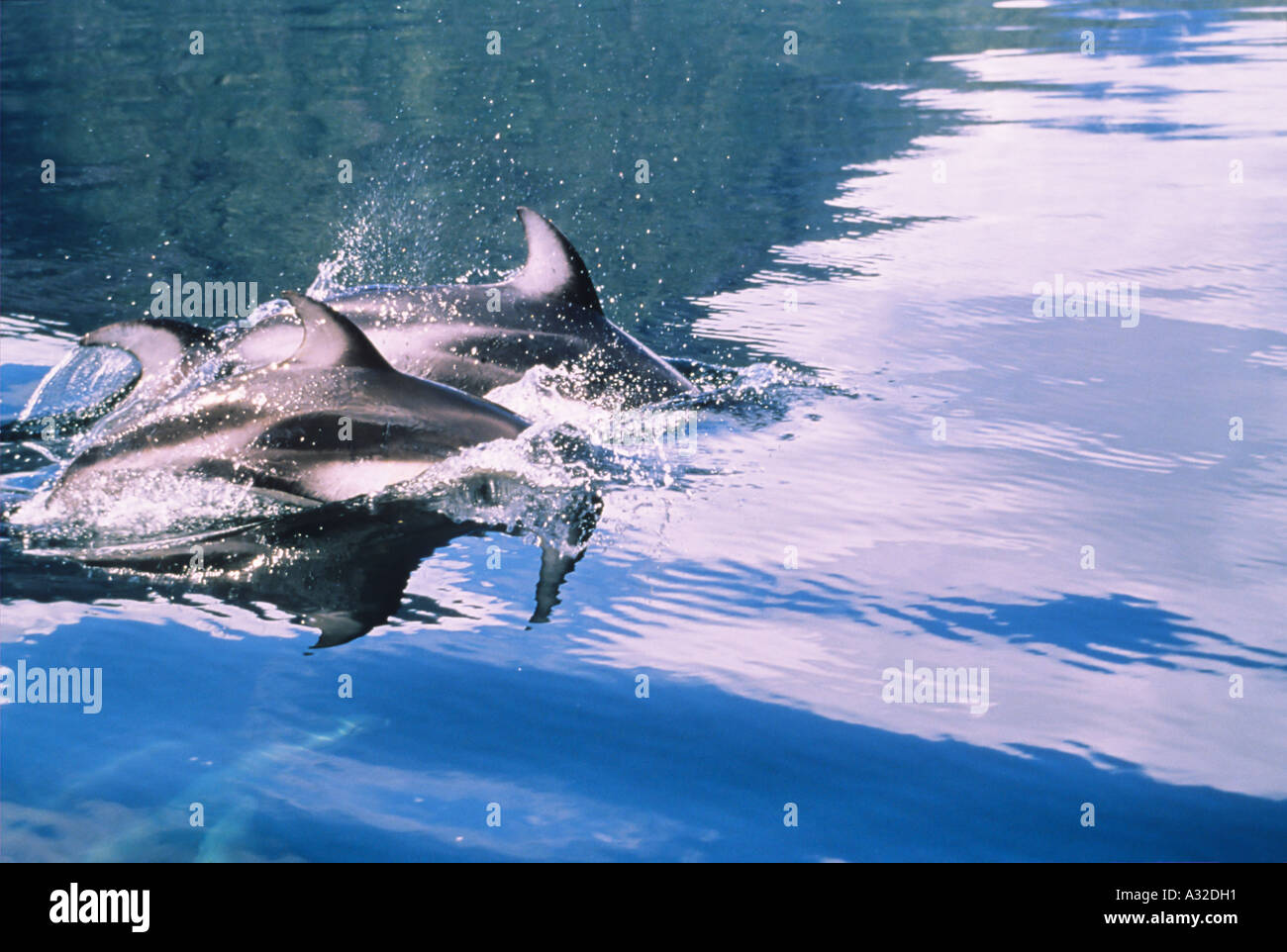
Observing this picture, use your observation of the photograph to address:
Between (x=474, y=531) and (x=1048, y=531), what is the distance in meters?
3.08

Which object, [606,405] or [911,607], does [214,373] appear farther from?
[911,607]

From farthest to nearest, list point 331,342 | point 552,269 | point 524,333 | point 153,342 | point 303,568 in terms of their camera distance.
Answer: point 552,269
point 524,333
point 153,342
point 331,342
point 303,568

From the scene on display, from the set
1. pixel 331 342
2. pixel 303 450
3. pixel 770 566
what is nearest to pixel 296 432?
pixel 303 450

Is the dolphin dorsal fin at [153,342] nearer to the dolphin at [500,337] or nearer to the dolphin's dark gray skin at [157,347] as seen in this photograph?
the dolphin's dark gray skin at [157,347]

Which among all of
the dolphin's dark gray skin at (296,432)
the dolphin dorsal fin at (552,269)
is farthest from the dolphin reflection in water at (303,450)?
the dolphin dorsal fin at (552,269)

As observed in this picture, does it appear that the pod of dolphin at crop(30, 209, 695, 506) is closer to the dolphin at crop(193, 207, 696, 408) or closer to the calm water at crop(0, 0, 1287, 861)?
the dolphin at crop(193, 207, 696, 408)

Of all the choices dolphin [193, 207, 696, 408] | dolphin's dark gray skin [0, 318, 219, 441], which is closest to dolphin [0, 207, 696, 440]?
dolphin [193, 207, 696, 408]

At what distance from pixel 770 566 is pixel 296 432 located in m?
2.70

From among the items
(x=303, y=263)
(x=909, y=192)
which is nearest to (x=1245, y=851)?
(x=303, y=263)

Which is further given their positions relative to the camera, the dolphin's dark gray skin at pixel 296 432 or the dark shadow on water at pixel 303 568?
the dolphin's dark gray skin at pixel 296 432

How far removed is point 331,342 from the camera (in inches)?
309

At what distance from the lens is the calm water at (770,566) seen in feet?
17.9

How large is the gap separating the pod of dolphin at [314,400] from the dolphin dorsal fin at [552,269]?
3 centimetres

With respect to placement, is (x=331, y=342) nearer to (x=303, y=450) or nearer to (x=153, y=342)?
(x=303, y=450)
